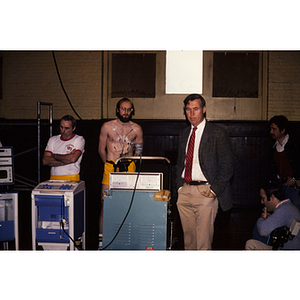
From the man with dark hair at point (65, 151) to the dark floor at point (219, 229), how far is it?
976mm

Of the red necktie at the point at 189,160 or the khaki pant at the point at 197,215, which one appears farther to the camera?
the red necktie at the point at 189,160

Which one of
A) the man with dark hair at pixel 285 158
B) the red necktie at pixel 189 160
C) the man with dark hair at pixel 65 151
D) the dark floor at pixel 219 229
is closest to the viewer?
the red necktie at pixel 189 160

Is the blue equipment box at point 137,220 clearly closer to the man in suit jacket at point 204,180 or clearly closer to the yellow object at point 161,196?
the yellow object at point 161,196

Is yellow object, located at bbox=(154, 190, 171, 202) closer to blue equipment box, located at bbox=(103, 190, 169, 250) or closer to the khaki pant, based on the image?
blue equipment box, located at bbox=(103, 190, 169, 250)

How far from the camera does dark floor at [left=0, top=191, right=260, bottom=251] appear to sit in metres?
4.10

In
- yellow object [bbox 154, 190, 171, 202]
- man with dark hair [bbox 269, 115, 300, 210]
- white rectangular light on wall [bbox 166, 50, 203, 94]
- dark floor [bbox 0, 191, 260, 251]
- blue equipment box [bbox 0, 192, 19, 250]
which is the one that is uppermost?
white rectangular light on wall [bbox 166, 50, 203, 94]

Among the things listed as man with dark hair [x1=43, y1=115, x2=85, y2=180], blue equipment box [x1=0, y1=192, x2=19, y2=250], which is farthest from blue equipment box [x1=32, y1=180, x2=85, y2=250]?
man with dark hair [x1=43, y1=115, x2=85, y2=180]

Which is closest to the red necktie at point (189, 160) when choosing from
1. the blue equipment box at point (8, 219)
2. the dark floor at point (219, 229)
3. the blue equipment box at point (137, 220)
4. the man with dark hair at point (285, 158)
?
the blue equipment box at point (137, 220)

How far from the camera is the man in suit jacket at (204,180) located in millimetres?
3055

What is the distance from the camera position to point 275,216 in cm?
298

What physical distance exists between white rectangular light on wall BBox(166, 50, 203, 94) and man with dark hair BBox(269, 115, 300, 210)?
241cm

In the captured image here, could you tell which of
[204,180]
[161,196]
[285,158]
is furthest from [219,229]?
[161,196]

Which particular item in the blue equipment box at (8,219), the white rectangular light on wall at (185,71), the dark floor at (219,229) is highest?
the white rectangular light on wall at (185,71)

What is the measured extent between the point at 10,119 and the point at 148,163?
3.35 metres
